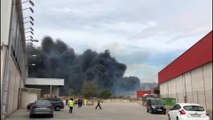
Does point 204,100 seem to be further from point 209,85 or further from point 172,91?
Answer: point 172,91

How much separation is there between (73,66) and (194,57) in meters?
111

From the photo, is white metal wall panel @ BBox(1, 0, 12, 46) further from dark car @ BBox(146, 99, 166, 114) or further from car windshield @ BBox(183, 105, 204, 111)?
dark car @ BBox(146, 99, 166, 114)

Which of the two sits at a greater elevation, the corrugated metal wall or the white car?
the corrugated metal wall

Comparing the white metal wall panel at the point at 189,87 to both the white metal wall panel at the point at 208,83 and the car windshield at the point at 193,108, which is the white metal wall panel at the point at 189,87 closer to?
the white metal wall panel at the point at 208,83

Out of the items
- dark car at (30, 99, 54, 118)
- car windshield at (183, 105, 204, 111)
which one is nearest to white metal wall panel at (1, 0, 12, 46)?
dark car at (30, 99, 54, 118)

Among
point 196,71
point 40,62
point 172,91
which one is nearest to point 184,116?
point 196,71

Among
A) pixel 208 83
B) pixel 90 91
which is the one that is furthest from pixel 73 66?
pixel 208 83

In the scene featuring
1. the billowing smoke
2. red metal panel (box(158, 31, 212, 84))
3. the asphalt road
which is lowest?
the asphalt road

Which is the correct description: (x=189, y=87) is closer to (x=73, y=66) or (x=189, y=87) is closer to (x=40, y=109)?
(x=40, y=109)

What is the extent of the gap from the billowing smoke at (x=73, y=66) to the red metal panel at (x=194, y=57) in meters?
88.2

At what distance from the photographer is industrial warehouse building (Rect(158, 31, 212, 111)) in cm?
2802

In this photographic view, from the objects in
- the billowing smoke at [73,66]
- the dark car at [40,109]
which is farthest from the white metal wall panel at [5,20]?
the billowing smoke at [73,66]

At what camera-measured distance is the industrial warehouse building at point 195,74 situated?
91.9 ft

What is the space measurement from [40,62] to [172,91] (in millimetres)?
88474
